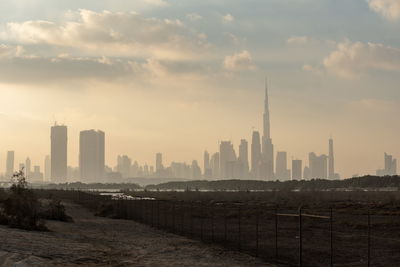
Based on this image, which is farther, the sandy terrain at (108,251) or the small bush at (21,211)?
the small bush at (21,211)

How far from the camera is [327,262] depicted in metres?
24.9

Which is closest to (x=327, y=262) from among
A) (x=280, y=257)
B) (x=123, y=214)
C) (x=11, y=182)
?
(x=280, y=257)

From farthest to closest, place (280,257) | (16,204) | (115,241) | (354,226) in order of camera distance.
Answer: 1. (354,226)
2. (16,204)
3. (115,241)
4. (280,257)

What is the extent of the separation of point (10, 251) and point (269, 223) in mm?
26190

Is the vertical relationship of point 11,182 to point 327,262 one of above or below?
above

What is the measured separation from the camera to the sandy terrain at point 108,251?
23.3 metres

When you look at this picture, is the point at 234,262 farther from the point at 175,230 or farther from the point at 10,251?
the point at 175,230

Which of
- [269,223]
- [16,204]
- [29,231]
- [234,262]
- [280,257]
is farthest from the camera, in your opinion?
[269,223]

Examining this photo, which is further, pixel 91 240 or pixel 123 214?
pixel 123 214

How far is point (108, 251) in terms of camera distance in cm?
2752

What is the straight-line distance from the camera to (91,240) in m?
32.8

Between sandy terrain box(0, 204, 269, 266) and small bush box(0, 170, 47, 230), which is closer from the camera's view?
sandy terrain box(0, 204, 269, 266)

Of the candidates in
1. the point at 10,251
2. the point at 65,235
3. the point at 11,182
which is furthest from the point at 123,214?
the point at 10,251

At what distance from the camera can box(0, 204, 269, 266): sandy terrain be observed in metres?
23.3
